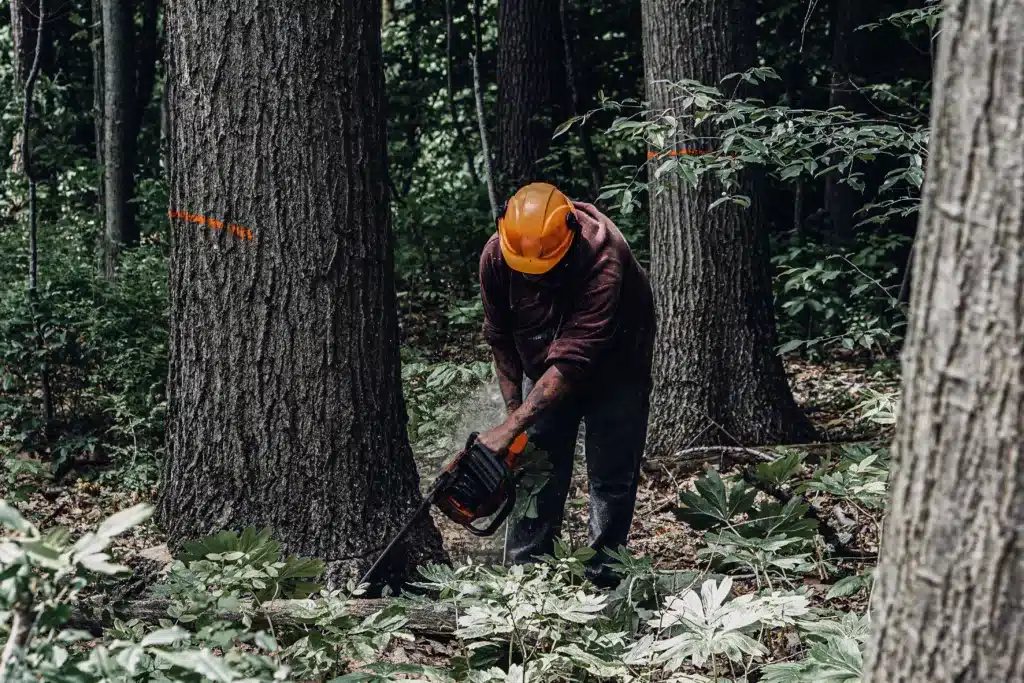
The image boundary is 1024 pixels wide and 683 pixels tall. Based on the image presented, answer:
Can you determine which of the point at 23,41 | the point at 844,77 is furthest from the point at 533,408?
the point at 844,77

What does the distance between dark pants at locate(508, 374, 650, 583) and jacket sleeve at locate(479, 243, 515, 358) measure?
278mm

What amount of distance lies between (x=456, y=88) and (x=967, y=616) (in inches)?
536

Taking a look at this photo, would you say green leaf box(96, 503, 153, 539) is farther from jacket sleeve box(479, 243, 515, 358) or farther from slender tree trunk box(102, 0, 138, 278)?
slender tree trunk box(102, 0, 138, 278)

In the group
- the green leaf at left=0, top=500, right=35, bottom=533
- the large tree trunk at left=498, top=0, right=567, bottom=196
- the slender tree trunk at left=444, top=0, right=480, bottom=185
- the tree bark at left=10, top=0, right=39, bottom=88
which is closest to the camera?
the green leaf at left=0, top=500, right=35, bottom=533

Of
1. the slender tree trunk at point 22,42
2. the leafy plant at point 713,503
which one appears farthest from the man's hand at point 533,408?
the slender tree trunk at point 22,42

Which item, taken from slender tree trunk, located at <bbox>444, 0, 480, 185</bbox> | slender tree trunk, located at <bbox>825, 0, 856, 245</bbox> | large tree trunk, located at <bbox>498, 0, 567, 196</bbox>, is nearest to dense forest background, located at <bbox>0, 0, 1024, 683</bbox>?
slender tree trunk, located at <bbox>825, 0, 856, 245</bbox>

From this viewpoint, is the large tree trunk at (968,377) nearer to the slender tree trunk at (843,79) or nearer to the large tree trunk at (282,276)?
the large tree trunk at (282,276)

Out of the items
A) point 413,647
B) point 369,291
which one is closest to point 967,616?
point 413,647

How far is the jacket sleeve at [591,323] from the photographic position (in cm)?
411

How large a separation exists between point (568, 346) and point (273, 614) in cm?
162

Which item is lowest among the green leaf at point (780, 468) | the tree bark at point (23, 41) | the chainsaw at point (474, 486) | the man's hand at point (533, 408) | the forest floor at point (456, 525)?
the forest floor at point (456, 525)

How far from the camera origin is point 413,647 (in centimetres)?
378

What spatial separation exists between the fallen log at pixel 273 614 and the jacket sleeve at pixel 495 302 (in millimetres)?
1217

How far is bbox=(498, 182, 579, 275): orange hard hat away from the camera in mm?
3951
